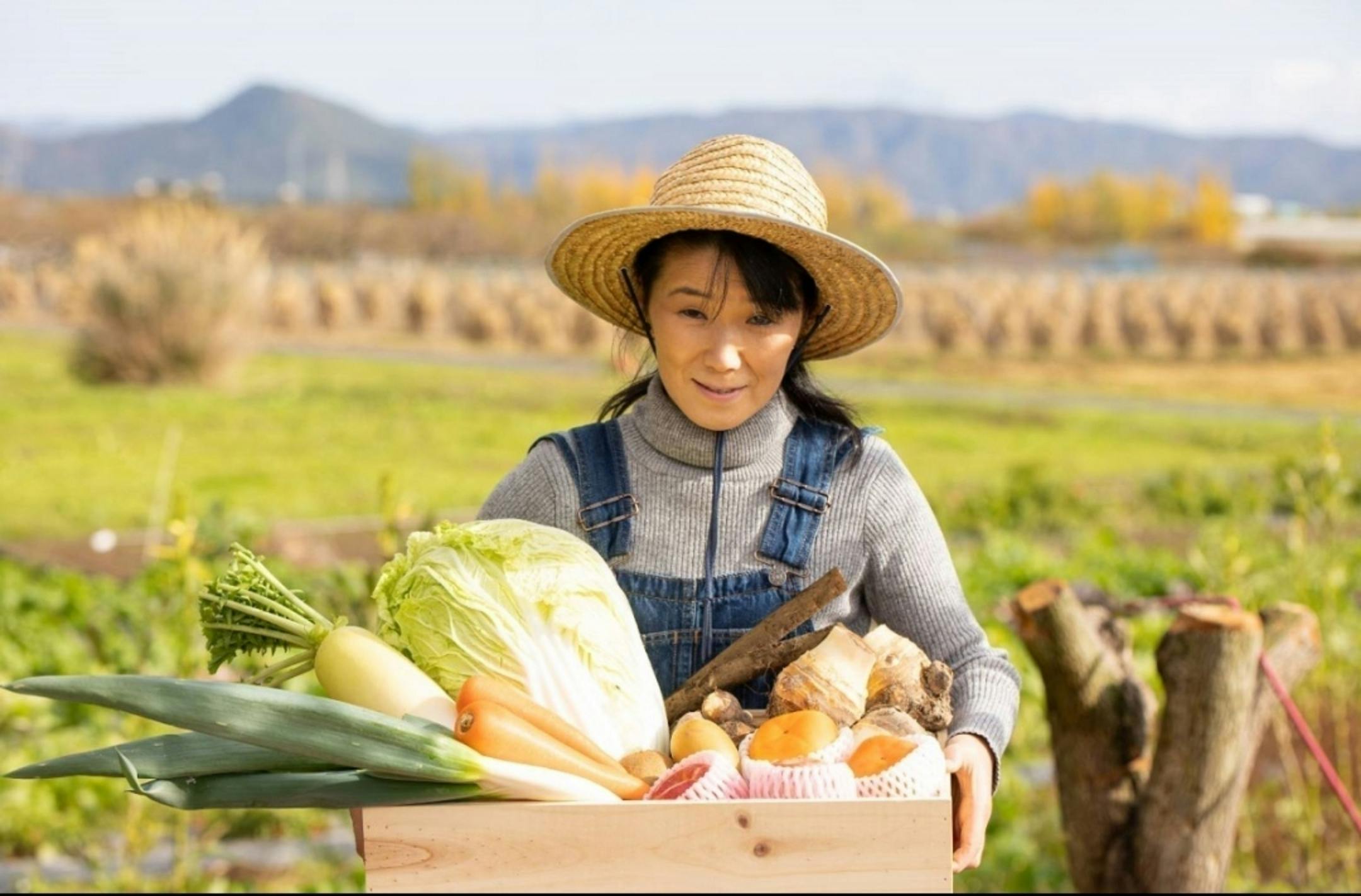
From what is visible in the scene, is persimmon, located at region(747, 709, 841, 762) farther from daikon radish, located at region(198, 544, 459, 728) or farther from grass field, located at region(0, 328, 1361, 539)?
grass field, located at region(0, 328, 1361, 539)

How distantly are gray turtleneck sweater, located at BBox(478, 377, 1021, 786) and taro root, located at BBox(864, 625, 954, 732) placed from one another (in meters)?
0.18

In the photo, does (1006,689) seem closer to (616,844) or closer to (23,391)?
(616,844)

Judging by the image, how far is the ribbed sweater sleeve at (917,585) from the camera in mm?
2631

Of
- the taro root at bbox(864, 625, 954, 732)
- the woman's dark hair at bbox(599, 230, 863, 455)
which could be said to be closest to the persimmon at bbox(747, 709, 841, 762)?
the taro root at bbox(864, 625, 954, 732)

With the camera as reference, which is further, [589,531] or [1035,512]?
[1035,512]

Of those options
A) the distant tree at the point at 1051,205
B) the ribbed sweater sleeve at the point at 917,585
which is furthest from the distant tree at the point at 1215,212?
the ribbed sweater sleeve at the point at 917,585

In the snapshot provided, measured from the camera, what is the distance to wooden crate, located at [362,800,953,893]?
6.07 ft

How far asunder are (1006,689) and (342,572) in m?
3.17

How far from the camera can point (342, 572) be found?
17.2ft

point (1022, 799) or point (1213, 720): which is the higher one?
point (1213, 720)

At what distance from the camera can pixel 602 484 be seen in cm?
273

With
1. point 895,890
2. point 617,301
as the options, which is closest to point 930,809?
point 895,890

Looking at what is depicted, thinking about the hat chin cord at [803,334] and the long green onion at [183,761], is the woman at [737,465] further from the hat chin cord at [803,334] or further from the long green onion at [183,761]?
the long green onion at [183,761]

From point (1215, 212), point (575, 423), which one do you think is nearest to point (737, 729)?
point (575, 423)
